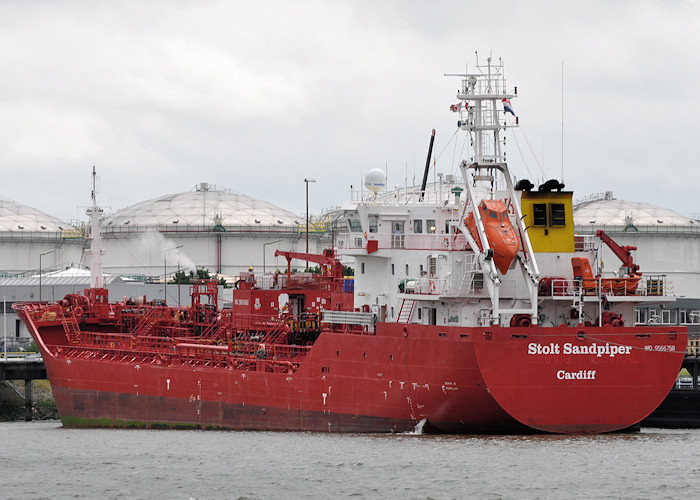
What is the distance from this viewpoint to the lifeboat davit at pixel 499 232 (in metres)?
36.5

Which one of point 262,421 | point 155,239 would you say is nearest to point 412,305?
point 262,421

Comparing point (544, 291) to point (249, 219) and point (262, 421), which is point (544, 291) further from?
point (249, 219)

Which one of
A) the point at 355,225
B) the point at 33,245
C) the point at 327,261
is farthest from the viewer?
the point at 33,245

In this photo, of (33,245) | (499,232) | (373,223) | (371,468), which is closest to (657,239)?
(33,245)

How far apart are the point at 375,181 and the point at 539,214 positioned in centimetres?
695

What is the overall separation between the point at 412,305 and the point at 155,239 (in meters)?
66.1

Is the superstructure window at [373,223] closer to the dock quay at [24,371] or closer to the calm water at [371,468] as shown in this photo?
the calm water at [371,468]

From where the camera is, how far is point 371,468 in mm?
34188

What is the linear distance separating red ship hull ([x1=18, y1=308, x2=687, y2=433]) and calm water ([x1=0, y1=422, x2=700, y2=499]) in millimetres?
732

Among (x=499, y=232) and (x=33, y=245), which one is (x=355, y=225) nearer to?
(x=499, y=232)

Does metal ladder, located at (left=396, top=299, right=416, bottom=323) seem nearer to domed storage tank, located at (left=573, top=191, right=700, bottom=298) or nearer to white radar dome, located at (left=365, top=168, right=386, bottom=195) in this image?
white radar dome, located at (left=365, top=168, right=386, bottom=195)

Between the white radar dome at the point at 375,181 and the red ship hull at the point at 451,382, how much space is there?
5535 millimetres

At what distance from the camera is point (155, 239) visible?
104 meters

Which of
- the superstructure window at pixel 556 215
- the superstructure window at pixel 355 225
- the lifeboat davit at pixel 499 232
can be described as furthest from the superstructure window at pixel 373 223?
the superstructure window at pixel 556 215
